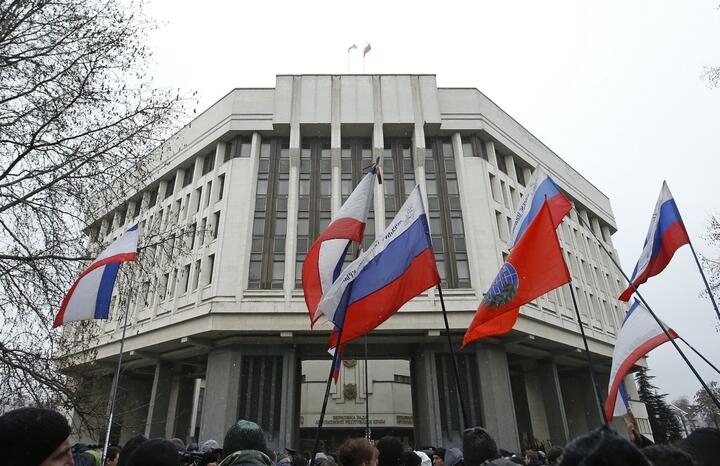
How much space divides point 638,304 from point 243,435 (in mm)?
6755

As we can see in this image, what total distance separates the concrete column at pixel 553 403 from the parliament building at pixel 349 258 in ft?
0.33

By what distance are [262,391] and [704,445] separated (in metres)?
21.1

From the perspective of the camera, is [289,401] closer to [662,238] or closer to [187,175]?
[187,175]

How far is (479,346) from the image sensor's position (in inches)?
875

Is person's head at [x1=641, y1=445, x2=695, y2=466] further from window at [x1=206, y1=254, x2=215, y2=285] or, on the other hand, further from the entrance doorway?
the entrance doorway

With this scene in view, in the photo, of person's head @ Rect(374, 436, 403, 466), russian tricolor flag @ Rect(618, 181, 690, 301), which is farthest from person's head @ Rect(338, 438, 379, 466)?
russian tricolor flag @ Rect(618, 181, 690, 301)

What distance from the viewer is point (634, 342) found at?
22.0ft

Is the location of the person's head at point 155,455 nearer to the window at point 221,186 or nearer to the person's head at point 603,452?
the person's head at point 603,452

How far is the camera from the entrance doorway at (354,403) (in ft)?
97.3

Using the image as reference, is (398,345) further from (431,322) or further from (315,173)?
(315,173)

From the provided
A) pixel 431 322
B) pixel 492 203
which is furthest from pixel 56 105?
pixel 492 203

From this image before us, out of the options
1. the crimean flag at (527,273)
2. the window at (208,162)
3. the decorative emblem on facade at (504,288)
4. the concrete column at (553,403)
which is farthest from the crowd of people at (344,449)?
the window at (208,162)

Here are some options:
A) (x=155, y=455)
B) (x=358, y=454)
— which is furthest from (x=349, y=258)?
(x=155, y=455)

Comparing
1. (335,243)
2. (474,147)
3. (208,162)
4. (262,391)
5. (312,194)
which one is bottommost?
(262,391)
